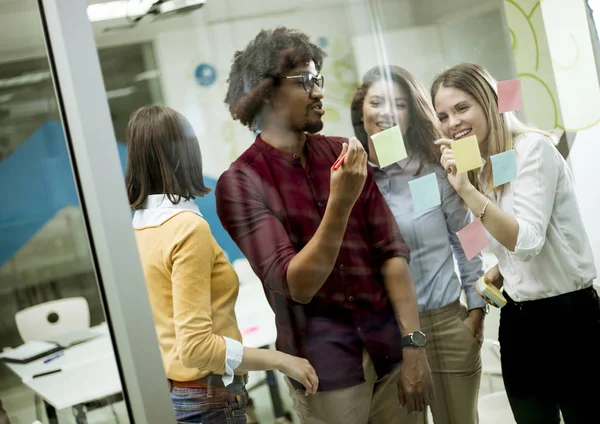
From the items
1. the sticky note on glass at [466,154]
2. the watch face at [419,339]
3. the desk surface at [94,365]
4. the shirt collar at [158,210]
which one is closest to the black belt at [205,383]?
the desk surface at [94,365]

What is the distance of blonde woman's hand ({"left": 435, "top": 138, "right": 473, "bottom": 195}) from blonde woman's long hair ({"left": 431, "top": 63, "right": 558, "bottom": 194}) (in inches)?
1.1

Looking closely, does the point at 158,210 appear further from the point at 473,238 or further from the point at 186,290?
the point at 473,238

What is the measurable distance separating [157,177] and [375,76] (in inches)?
24.8

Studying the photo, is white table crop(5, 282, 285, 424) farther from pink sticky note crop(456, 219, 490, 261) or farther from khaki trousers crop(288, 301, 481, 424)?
pink sticky note crop(456, 219, 490, 261)

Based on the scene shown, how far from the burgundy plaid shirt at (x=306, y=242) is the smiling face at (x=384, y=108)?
126 mm

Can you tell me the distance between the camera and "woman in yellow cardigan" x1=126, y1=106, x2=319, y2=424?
1370 millimetres

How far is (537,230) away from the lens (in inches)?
70.2

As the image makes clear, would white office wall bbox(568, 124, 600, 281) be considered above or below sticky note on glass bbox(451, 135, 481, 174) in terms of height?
below

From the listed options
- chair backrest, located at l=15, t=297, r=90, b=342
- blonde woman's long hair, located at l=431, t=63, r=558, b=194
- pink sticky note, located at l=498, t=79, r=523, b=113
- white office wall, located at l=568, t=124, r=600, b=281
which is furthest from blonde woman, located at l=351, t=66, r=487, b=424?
chair backrest, located at l=15, t=297, r=90, b=342

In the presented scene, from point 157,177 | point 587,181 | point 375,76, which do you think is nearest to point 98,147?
point 157,177

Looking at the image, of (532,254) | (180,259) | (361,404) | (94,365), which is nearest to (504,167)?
(532,254)

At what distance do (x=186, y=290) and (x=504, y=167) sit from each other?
981 mm

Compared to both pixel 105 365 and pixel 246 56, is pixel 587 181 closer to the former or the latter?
pixel 246 56

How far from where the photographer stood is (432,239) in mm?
1681
